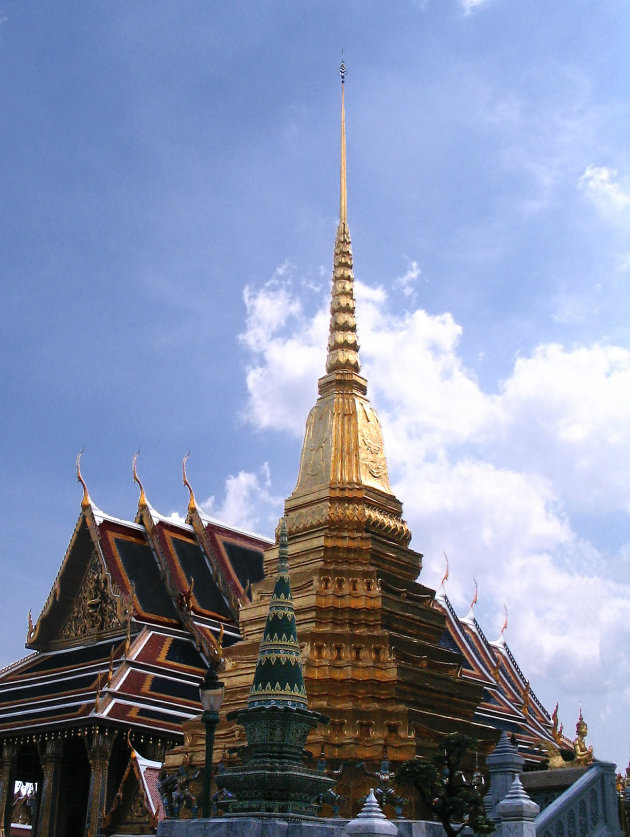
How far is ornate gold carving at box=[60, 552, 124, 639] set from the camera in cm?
2094

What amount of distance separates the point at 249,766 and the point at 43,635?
1611 cm

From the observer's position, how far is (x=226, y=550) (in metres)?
23.3

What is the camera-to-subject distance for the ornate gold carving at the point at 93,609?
2094cm

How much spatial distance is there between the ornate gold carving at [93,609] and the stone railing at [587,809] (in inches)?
510

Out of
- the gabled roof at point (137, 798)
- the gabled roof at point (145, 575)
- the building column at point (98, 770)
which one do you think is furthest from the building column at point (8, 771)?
the gabled roof at point (137, 798)

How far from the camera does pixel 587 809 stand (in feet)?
29.3

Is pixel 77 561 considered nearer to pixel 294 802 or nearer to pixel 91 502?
pixel 91 502

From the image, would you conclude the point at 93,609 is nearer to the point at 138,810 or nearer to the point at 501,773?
the point at 138,810

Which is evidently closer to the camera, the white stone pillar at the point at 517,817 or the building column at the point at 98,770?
the white stone pillar at the point at 517,817

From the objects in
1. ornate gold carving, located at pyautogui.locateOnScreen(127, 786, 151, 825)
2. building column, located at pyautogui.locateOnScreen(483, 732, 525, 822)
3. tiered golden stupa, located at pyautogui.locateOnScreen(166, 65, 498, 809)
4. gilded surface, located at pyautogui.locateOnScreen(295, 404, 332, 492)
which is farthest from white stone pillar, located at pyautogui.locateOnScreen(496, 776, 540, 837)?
gilded surface, located at pyautogui.locateOnScreen(295, 404, 332, 492)

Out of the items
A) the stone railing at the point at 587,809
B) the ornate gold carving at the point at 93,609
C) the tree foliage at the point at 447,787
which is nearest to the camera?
the stone railing at the point at 587,809

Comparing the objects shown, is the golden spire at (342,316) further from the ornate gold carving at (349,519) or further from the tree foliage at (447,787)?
the tree foliage at (447,787)

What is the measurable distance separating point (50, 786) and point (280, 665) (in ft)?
37.4

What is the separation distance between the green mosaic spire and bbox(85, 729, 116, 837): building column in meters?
Answer: 9.59
